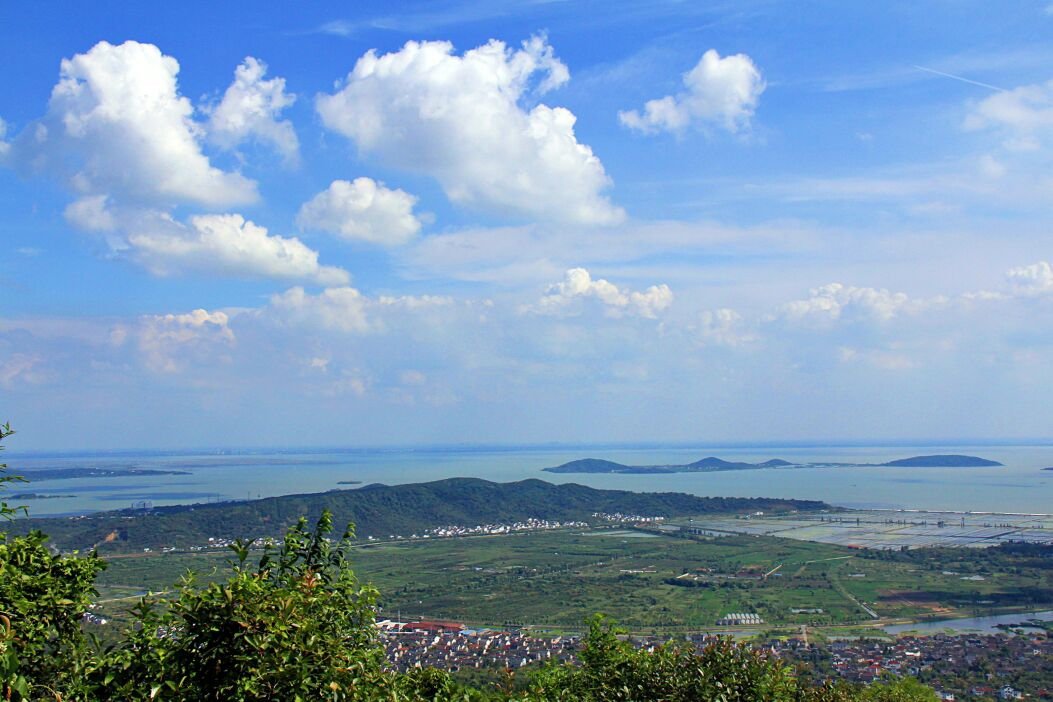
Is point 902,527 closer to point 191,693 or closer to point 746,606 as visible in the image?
point 746,606

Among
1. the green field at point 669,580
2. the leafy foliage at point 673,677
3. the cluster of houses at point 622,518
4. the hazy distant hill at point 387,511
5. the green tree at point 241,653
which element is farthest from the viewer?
the cluster of houses at point 622,518

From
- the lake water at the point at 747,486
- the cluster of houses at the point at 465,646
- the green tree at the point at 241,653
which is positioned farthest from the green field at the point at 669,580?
the lake water at the point at 747,486

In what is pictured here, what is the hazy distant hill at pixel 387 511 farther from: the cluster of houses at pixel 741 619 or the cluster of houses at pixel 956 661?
the cluster of houses at pixel 956 661

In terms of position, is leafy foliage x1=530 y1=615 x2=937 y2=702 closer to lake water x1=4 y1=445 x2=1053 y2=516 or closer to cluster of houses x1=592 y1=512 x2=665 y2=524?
cluster of houses x1=592 y1=512 x2=665 y2=524

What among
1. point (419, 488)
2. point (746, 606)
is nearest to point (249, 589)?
point (746, 606)

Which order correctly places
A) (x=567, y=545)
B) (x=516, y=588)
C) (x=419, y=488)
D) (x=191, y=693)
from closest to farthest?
(x=191, y=693) → (x=516, y=588) → (x=567, y=545) → (x=419, y=488)
